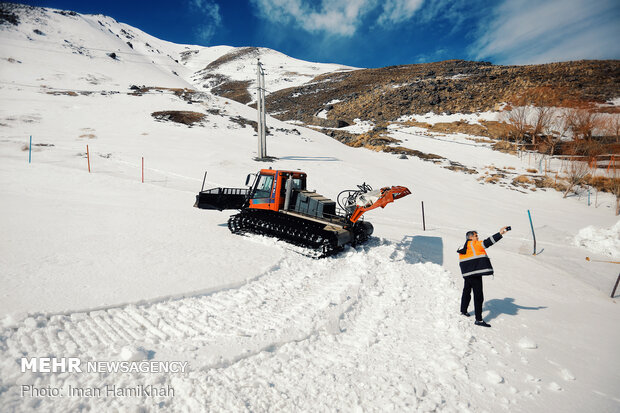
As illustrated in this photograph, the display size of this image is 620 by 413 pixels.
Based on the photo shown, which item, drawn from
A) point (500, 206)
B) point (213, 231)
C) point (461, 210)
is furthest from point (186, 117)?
point (500, 206)

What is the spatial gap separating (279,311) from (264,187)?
529 centimetres

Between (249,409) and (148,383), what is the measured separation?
1.18 meters

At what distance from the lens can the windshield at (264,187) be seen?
916 centimetres

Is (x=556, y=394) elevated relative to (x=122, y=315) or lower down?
lower down

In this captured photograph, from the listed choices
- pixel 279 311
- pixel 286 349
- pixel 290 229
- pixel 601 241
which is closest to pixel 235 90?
pixel 290 229

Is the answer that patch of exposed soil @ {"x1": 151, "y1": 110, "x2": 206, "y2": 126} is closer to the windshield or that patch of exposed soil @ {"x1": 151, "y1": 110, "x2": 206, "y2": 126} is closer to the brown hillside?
the windshield

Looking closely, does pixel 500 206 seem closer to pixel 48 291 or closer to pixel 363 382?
pixel 363 382

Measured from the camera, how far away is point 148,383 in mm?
2994

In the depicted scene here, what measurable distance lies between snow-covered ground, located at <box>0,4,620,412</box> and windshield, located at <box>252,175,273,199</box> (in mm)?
1604

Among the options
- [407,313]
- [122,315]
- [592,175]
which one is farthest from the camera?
[592,175]

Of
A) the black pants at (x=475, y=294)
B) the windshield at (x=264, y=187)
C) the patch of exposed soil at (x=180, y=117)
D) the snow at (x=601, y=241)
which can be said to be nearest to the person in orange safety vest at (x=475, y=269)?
the black pants at (x=475, y=294)

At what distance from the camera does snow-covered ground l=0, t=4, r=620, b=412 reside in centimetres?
312

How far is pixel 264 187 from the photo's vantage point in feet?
30.5

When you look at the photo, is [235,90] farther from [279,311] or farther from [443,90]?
[279,311]
